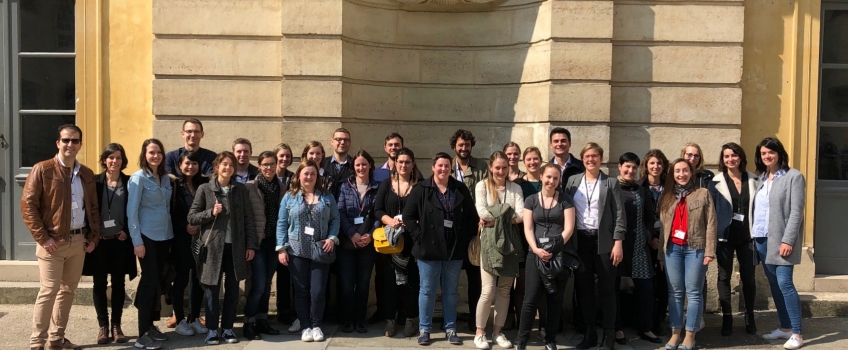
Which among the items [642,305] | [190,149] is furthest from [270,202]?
[642,305]

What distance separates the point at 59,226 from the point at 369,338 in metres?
2.72

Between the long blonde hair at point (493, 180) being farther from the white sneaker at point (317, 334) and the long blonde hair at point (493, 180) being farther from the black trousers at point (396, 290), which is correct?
the white sneaker at point (317, 334)

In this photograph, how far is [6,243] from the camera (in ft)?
29.9

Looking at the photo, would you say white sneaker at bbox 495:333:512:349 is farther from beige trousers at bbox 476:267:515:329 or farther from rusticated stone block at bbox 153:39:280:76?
rusticated stone block at bbox 153:39:280:76

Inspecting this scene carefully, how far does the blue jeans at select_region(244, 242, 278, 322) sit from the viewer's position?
283 inches

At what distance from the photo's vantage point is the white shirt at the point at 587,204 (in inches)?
273

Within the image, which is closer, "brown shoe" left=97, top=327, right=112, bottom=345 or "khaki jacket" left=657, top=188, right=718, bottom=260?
"khaki jacket" left=657, top=188, right=718, bottom=260

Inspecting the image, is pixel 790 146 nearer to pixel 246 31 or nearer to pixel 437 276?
pixel 437 276

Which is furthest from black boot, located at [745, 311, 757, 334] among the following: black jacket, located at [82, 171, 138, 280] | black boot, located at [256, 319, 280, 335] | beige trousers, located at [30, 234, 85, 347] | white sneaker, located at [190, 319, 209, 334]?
beige trousers, located at [30, 234, 85, 347]

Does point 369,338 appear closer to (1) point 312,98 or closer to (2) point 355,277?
(2) point 355,277

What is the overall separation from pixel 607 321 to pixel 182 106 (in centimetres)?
467

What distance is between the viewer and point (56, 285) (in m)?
6.59

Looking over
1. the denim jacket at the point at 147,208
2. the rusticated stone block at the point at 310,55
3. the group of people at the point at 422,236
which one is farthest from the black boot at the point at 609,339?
the denim jacket at the point at 147,208

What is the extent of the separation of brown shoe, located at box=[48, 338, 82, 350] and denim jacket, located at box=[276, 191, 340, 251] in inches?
71.8
